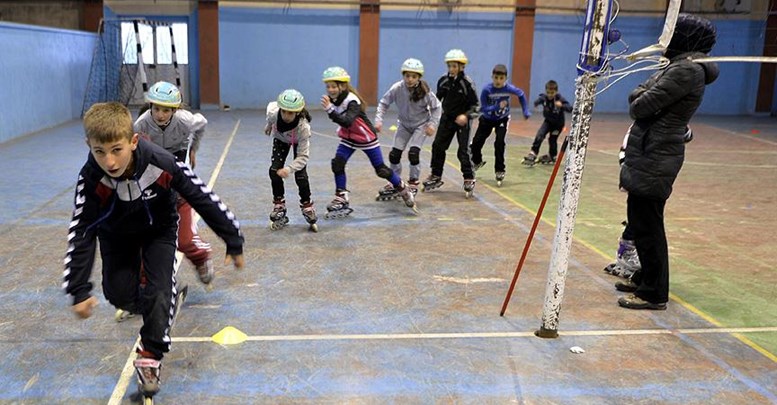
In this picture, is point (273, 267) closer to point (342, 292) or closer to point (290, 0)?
point (342, 292)

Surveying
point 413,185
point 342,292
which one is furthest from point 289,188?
point 342,292

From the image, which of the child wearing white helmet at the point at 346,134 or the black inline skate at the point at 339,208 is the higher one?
the child wearing white helmet at the point at 346,134

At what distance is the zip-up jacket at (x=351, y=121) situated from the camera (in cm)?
764

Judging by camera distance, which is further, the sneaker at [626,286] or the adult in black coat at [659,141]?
the sneaker at [626,286]

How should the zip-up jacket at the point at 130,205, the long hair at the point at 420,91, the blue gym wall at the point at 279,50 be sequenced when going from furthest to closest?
1. the blue gym wall at the point at 279,50
2. the long hair at the point at 420,91
3. the zip-up jacket at the point at 130,205

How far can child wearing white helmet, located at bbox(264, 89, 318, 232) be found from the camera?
6.96 meters

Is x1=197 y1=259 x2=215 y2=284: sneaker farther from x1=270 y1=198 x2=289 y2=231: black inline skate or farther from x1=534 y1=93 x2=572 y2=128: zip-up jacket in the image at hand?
x1=534 y1=93 x2=572 y2=128: zip-up jacket

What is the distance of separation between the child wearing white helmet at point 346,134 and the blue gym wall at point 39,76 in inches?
364

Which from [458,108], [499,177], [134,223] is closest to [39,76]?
[458,108]

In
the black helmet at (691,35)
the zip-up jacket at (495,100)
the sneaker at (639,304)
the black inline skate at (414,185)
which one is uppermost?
the black helmet at (691,35)

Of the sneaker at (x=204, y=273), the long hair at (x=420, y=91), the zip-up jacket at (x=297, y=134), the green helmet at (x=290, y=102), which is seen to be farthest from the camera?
the long hair at (x=420, y=91)

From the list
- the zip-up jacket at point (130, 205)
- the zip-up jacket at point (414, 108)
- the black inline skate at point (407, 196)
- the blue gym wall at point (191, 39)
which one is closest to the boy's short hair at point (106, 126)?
the zip-up jacket at point (130, 205)

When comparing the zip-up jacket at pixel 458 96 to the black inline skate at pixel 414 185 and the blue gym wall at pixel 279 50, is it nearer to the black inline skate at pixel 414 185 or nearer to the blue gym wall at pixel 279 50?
the black inline skate at pixel 414 185

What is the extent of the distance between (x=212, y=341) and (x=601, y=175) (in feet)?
27.8
